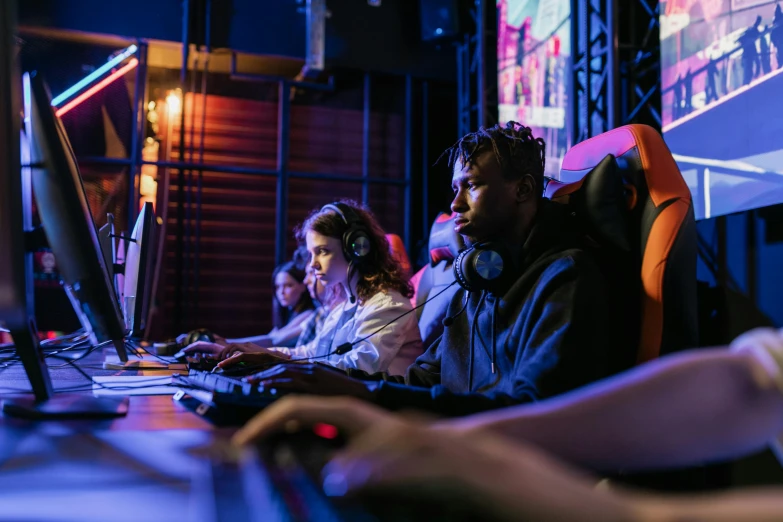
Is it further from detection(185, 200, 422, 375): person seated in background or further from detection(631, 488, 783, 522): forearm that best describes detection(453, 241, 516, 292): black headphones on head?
detection(631, 488, 783, 522): forearm

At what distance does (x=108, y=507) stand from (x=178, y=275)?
4853 mm

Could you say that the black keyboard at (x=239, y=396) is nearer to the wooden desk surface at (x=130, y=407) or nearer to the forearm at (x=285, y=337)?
the wooden desk surface at (x=130, y=407)

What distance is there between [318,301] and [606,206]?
6.64ft

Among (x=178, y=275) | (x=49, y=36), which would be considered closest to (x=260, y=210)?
(x=178, y=275)

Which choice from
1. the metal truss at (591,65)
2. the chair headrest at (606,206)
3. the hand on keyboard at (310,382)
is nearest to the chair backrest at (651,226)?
the chair headrest at (606,206)

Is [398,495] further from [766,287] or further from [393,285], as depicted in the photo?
[393,285]

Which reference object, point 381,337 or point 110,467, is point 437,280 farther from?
point 110,467

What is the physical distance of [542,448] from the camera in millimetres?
552

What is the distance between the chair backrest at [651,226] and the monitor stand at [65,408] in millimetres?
846

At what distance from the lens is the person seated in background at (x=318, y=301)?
2.61 metres

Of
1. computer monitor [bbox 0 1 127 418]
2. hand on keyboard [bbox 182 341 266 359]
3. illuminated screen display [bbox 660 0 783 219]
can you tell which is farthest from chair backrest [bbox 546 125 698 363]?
illuminated screen display [bbox 660 0 783 219]

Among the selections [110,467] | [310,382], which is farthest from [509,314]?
[110,467]

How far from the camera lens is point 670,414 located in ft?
1.72

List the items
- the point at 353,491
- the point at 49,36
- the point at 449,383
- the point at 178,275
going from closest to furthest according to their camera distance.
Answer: the point at 353,491
the point at 449,383
the point at 49,36
the point at 178,275
